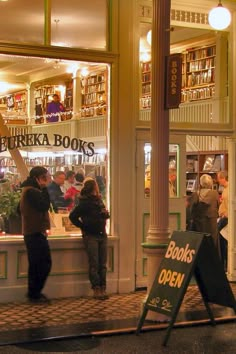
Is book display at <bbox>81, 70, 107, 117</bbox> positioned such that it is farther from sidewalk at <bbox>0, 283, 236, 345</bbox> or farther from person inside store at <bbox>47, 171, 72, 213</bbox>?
sidewalk at <bbox>0, 283, 236, 345</bbox>

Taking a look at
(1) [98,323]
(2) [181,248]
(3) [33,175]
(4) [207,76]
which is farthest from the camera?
(4) [207,76]

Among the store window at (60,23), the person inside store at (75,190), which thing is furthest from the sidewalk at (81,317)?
the store window at (60,23)

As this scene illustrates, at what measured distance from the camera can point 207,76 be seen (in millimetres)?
12039

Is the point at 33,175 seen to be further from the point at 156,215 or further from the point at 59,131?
the point at 156,215

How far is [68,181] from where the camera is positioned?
1048 cm

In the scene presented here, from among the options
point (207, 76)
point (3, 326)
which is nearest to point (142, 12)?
point (207, 76)

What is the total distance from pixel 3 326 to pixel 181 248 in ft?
7.51

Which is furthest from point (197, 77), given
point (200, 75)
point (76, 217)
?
point (76, 217)

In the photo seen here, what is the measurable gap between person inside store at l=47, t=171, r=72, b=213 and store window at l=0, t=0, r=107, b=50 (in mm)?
1924

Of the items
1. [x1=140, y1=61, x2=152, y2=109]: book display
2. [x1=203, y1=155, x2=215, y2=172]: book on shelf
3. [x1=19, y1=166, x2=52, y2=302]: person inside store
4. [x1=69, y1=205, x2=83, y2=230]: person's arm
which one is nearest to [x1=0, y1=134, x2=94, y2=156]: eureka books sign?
[x1=19, y1=166, x2=52, y2=302]: person inside store

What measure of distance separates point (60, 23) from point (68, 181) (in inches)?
90.7

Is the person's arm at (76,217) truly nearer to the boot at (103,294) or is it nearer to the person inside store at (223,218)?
the boot at (103,294)

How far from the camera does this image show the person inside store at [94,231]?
1011cm

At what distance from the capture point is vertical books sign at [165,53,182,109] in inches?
337
